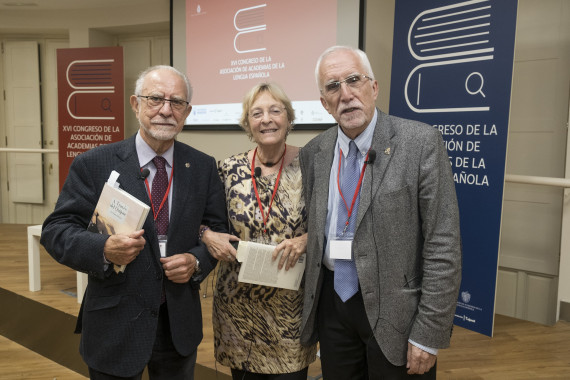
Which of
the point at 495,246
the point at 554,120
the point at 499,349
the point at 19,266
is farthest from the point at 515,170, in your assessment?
the point at 19,266

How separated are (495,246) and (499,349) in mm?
624

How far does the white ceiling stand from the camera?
5861 millimetres

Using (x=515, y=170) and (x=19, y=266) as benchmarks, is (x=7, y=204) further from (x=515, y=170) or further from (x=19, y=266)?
(x=515, y=170)

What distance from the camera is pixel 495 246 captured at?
8.67ft

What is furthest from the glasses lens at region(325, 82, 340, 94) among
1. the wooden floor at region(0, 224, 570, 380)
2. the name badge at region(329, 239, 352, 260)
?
the wooden floor at region(0, 224, 570, 380)

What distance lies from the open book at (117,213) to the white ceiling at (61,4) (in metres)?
5.14

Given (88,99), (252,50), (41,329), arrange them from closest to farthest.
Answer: (41,329) → (252,50) → (88,99)

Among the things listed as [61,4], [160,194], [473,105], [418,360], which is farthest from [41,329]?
[61,4]

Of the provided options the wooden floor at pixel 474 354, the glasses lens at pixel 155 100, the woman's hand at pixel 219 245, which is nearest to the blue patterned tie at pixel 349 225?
the woman's hand at pixel 219 245

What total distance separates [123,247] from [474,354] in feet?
7.22

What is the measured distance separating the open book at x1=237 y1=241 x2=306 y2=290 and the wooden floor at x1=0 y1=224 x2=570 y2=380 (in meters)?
1.15

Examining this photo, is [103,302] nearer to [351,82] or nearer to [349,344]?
[349,344]

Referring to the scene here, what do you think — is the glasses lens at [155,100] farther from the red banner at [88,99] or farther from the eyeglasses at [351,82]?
the red banner at [88,99]

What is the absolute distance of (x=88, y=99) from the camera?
18.3 ft
